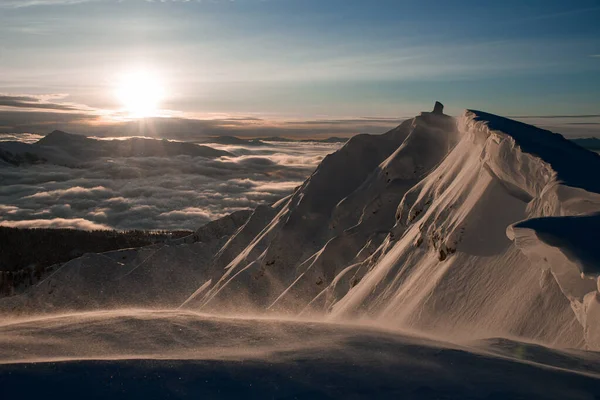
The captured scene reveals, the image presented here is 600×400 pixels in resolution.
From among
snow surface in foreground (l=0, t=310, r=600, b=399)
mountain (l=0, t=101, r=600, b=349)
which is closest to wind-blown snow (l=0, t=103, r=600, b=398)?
mountain (l=0, t=101, r=600, b=349)

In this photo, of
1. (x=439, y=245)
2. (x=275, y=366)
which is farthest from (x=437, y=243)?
(x=275, y=366)

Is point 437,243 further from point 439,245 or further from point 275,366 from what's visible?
point 275,366

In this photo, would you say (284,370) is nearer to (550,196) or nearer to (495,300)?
(495,300)

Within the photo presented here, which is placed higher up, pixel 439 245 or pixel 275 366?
pixel 275 366

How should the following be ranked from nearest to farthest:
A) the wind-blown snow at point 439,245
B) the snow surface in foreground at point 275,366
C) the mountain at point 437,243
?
the snow surface in foreground at point 275,366 < the wind-blown snow at point 439,245 < the mountain at point 437,243

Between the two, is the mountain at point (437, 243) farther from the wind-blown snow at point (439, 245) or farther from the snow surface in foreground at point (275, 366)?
the snow surface in foreground at point (275, 366)

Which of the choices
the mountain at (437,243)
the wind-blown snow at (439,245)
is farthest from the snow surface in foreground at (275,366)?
the mountain at (437,243)

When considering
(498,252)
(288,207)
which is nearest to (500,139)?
(498,252)
